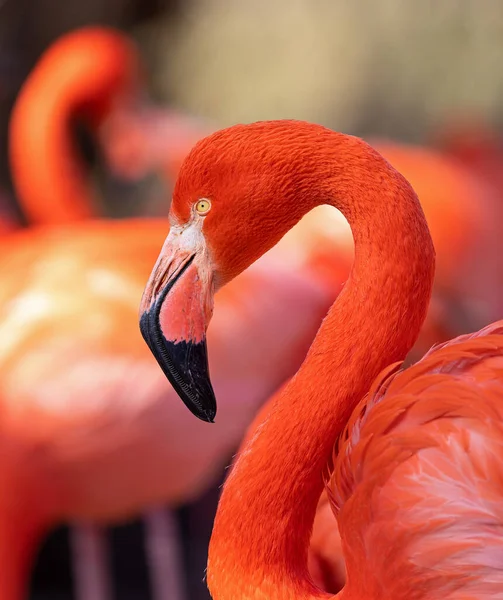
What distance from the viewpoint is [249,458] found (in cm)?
89

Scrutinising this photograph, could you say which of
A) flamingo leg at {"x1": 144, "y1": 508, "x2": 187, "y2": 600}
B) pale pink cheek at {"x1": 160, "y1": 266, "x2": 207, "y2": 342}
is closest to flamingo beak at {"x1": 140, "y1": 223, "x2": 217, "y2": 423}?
pale pink cheek at {"x1": 160, "y1": 266, "x2": 207, "y2": 342}

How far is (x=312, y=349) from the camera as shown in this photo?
902 mm

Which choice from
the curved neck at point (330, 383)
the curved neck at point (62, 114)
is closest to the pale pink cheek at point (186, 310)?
the curved neck at point (330, 383)

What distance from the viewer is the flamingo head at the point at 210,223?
85 cm

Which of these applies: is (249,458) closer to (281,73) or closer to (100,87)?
(100,87)

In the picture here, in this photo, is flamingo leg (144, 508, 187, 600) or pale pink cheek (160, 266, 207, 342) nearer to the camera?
pale pink cheek (160, 266, 207, 342)

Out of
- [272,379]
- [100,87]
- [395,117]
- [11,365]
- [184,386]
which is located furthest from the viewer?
[395,117]

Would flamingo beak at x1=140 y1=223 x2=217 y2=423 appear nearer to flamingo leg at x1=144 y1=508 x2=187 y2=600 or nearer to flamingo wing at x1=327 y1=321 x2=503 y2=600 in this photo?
flamingo wing at x1=327 y1=321 x2=503 y2=600

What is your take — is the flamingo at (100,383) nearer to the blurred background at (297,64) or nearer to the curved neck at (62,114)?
the curved neck at (62,114)

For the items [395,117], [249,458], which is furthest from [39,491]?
[395,117]

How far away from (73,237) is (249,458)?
4.17 ft

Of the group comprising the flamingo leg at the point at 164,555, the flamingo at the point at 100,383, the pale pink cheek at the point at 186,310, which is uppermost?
the pale pink cheek at the point at 186,310

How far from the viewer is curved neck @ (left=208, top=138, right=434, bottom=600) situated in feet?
2.77

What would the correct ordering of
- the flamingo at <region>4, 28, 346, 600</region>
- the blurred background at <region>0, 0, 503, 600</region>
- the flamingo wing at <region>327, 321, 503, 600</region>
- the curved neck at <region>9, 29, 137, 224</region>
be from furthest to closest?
the blurred background at <region>0, 0, 503, 600</region>
the curved neck at <region>9, 29, 137, 224</region>
the flamingo at <region>4, 28, 346, 600</region>
the flamingo wing at <region>327, 321, 503, 600</region>
